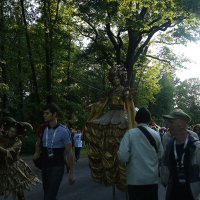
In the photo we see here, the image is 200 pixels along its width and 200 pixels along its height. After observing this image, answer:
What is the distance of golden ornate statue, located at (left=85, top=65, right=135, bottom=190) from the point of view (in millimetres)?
9055

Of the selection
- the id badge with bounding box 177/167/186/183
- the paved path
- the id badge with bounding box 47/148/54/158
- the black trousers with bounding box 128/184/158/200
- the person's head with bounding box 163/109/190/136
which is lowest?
the paved path

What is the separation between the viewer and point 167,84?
304 feet

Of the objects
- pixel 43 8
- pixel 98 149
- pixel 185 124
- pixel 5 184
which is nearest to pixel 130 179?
pixel 185 124

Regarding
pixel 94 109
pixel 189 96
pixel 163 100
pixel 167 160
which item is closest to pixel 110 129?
pixel 94 109

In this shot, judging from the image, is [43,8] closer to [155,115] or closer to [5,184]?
[5,184]

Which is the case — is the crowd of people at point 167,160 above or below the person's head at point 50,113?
below

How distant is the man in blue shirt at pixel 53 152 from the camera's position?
7.01 metres

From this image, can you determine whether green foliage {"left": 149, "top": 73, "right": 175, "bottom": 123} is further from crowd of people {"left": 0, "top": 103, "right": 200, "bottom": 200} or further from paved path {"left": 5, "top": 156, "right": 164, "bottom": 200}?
crowd of people {"left": 0, "top": 103, "right": 200, "bottom": 200}

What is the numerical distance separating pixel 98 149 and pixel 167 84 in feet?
276

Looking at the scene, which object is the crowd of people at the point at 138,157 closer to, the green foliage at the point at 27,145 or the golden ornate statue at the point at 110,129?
the golden ornate statue at the point at 110,129

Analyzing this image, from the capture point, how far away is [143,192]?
6.25 m

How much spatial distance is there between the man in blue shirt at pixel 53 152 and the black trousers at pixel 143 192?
44.8 inches

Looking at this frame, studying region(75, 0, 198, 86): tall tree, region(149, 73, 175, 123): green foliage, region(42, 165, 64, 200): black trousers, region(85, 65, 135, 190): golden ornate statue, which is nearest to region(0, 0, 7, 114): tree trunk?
region(75, 0, 198, 86): tall tree

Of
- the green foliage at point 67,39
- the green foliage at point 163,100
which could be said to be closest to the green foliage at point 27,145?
the green foliage at point 67,39
